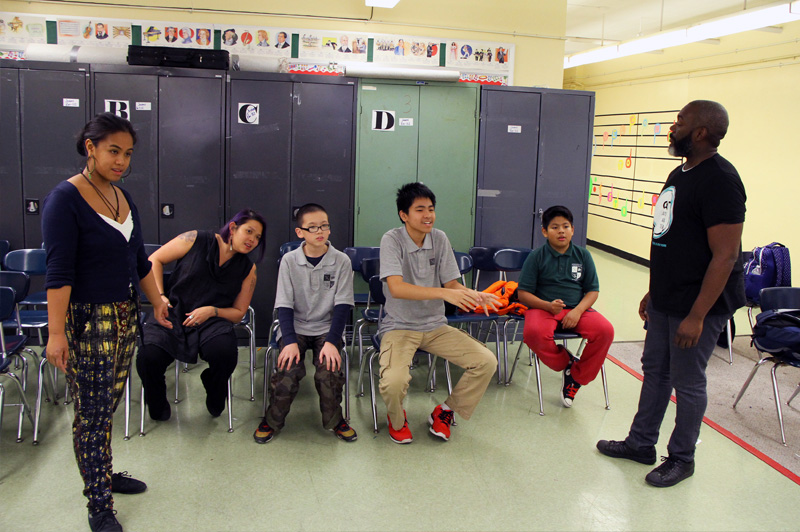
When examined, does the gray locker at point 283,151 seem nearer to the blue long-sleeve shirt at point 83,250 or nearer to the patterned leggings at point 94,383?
the blue long-sleeve shirt at point 83,250

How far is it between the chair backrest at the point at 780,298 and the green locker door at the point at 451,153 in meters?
2.25

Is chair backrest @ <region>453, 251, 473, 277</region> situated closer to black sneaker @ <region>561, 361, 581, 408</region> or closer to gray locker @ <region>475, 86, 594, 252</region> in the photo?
gray locker @ <region>475, 86, 594, 252</region>

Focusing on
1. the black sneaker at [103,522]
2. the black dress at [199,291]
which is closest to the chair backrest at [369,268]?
the black dress at [199,291]

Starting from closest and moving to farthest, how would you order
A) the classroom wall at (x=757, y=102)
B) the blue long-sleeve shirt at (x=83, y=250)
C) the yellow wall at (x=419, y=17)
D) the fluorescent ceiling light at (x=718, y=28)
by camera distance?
the blue long-sleeve shirt at (x=83, y=250) → the fluorescent ceiling light at (x=718, y=28) → the yellow wall at (x=419, y=17) → the classroom wall at (x=757, y=102)

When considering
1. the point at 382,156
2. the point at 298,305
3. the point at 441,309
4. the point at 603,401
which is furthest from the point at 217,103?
the point at 603,401

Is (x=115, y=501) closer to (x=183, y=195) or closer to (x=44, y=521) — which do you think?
(x=44, y=521)

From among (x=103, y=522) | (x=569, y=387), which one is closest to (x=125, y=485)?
(x=103, y=522)

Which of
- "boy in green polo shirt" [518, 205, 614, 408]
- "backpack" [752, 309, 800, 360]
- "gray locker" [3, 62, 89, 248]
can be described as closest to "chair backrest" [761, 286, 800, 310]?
"backpack" [752, 309, 800, 360]

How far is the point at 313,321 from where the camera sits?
3.44 metres

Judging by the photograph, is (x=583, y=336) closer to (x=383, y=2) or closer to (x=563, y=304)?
(x=563, y=304)

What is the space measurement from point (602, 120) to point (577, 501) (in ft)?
30.0

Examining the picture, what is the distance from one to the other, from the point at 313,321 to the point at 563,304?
5.08ft

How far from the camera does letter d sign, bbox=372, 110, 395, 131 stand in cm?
491

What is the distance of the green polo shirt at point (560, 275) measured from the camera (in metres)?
3.89
